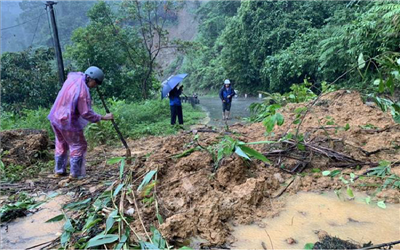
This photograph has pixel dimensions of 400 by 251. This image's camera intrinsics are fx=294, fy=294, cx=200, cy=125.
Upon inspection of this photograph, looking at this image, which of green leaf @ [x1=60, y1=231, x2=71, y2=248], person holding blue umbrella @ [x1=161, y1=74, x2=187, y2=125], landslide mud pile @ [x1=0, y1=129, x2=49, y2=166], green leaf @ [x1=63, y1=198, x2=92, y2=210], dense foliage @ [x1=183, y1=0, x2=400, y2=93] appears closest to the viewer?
green leaf @ [x1=60, y1=231, x2=71, y2=248]

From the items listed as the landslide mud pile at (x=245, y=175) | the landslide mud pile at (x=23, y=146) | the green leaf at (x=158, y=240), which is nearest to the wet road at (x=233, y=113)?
the landslide mud pile at (x=245, y=175)

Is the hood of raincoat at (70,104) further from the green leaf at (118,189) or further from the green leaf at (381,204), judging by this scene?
the green leaf at (381,204)

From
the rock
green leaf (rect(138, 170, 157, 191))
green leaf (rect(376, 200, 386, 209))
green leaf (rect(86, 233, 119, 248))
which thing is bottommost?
green leaf (rect(376, 200, 386, 209))

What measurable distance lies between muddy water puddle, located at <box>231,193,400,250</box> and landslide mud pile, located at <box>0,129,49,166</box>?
14.5ft

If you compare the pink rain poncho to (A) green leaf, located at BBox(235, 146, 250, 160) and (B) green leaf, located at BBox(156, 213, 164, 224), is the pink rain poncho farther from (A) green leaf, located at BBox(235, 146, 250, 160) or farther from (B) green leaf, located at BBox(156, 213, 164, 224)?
(A) green leaf, located at BBox(235, 146, 250, 160)

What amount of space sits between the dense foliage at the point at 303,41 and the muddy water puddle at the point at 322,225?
705 centimetres

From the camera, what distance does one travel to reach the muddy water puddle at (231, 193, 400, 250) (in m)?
2.10

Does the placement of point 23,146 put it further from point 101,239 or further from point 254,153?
point 254,153

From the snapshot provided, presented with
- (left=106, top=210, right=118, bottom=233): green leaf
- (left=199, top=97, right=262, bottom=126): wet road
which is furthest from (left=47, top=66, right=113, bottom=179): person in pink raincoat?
(left=199, top=97, right=262, bottom=126): wet road

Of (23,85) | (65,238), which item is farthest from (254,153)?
(23,85)

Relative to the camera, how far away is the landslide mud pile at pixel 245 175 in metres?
2.34

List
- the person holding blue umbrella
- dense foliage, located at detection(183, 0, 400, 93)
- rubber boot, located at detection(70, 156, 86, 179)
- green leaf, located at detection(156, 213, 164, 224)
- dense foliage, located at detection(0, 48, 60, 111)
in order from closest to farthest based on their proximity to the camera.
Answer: green leaf, located at detection(156, 213, 164, 224) → rubber boot, located at detection(70, 156, 86, 179) → the person holding blue umbrella → dense foliage, located at detection(183, 0, 400, 93) → dense foliage, located at detection(0, 48, 60, 111)

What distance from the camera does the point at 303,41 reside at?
1656cm

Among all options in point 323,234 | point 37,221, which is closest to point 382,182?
point 323,234
